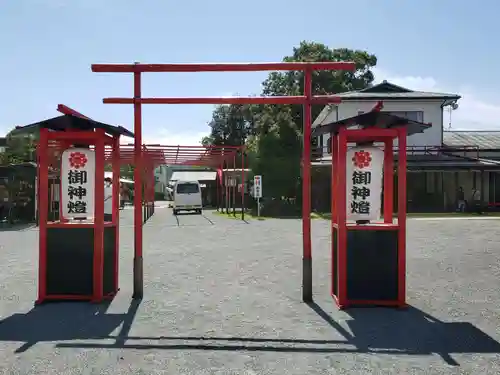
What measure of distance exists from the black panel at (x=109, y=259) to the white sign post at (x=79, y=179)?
0.35m

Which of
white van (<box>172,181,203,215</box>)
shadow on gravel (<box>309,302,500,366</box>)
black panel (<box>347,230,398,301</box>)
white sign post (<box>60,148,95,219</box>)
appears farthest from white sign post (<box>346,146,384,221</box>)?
white van (<box>172,181,203,215</box>)

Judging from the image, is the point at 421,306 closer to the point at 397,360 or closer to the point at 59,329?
the point at 397,360

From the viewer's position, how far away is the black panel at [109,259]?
7418mm

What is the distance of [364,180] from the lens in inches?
278

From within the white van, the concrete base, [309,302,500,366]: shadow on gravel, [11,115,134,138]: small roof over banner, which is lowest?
[309,302,500,366]: shadow on gravel

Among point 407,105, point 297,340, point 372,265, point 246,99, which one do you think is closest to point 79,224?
point 246,99

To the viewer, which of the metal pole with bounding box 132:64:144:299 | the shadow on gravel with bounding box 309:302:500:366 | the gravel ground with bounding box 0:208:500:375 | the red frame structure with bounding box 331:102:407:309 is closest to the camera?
the gravel ground with bounding box 0:208:500:375

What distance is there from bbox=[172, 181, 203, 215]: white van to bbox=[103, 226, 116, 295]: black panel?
988 inches

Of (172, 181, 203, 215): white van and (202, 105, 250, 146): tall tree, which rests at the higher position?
(202, 105, 250, 146): tall tree

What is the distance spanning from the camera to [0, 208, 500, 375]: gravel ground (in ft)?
15.7

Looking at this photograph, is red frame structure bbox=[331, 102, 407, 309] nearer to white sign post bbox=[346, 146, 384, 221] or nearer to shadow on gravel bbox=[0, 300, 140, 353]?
white sign post bbox=[346, 146, 384, 221]

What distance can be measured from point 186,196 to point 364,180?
1037 inches

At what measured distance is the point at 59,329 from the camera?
5.91 metres

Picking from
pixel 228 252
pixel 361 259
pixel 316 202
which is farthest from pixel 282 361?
pixel 316 202
